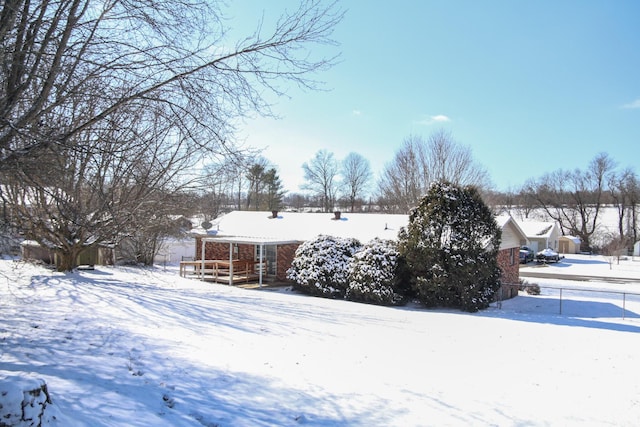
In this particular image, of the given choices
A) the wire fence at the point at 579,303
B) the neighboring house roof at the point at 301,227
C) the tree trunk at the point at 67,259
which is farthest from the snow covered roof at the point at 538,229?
the tree trunk at the point at 67,259

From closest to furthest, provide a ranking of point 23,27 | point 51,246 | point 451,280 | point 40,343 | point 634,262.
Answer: point 23,27 → point 40,343 → point 51,246 → point 451,280 → point 634,262

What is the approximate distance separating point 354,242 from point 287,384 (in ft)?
40.0

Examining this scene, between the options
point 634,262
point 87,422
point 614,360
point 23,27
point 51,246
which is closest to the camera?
point 87,422

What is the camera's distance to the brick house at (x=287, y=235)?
767 inches

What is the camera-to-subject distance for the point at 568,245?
50.1m

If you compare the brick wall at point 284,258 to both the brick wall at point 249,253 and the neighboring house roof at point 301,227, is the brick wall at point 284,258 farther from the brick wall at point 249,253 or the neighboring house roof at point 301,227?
the neighboring house roof at point 301,227

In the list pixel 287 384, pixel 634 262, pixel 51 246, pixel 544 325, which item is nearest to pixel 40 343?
pixel 287 384

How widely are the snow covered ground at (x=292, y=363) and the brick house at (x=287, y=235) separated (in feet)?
25.1

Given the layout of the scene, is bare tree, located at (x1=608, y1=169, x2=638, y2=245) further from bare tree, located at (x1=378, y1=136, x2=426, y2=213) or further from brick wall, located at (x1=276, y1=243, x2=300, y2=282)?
brick wall, located at (x1=276, y1=243, x2=300, y2=282)

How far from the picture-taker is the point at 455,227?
49.2 feet

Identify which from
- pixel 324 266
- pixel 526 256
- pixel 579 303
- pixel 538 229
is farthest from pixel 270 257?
pixel 538 229

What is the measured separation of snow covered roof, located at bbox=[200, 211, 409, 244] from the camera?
786 inches

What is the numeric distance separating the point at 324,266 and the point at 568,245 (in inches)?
1763

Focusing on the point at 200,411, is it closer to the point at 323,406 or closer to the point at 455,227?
the point at 323,406
